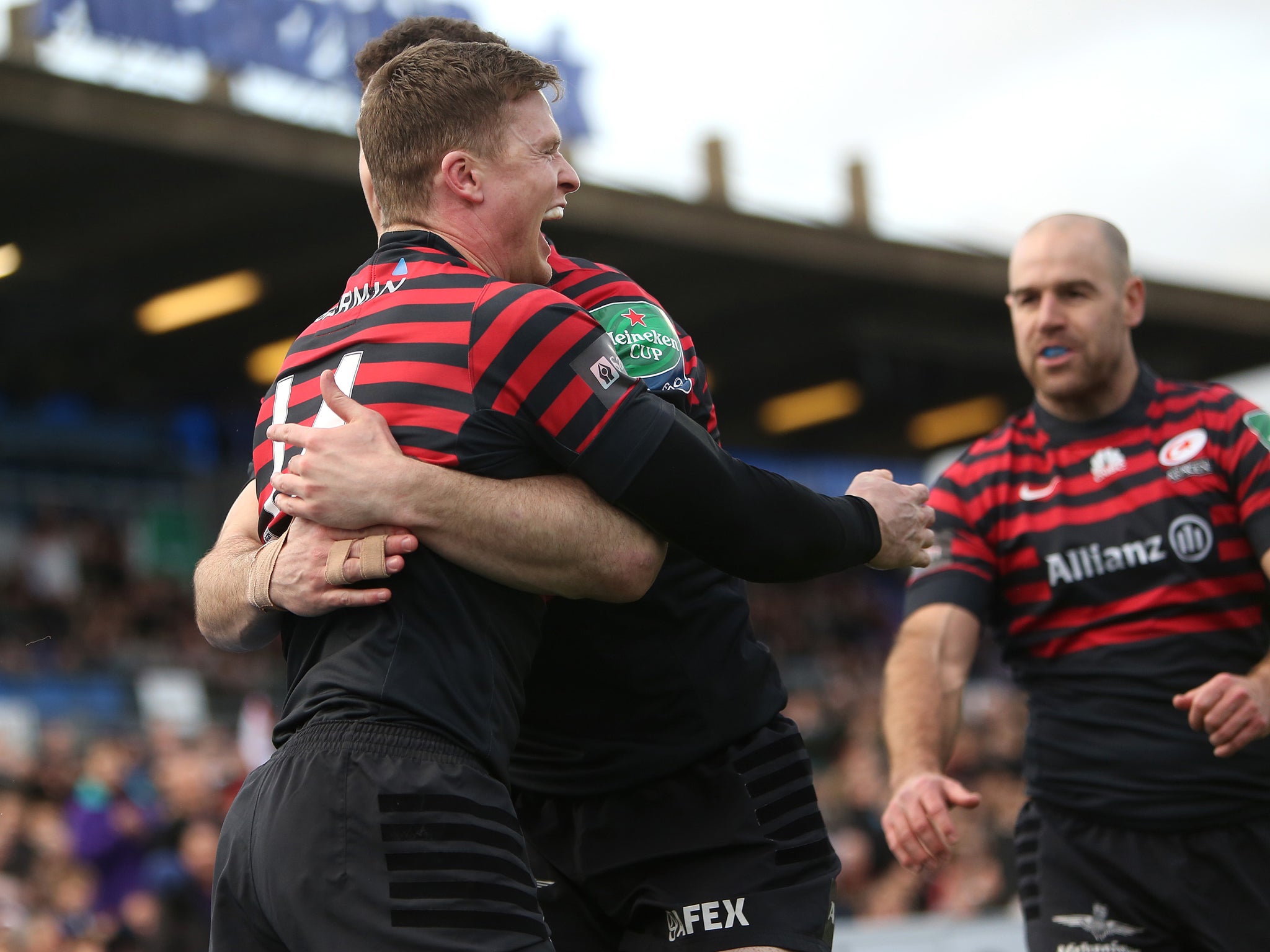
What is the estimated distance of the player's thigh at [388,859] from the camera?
6.98ft

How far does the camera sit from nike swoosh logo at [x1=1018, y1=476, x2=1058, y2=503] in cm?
420

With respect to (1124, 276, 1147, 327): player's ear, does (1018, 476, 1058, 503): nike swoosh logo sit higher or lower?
lower

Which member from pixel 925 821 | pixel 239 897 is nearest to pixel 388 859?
pixel 239 897

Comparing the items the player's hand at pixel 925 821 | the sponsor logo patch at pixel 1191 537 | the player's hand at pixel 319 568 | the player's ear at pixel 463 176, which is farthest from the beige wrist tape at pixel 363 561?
the sponsor logo patch at pixel 1191 537

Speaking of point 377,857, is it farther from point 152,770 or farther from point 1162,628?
point 152,770

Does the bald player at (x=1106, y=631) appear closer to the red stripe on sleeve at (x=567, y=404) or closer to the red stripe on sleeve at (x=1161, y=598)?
the red stripe on sleeve at (x=1161, y=598)

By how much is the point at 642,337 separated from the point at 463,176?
1.57ft

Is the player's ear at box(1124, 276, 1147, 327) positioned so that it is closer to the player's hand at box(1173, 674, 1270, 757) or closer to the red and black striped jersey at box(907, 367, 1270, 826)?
the red and black striped jersey at box(907, 367, 1270, 826)

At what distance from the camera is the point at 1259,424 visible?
3.97 metres

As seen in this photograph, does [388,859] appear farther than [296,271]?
No

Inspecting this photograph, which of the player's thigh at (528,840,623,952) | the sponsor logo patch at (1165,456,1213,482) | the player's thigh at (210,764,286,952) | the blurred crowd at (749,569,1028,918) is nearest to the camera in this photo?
the player's thigh at (210,764,286,952)

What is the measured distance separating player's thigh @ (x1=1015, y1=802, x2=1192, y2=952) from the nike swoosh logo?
0.89 meters

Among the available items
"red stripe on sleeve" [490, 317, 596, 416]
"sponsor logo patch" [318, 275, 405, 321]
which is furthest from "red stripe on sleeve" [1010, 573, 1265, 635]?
"sponsor logo patch" [318, 275, 405, 321]

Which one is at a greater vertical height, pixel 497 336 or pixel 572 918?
pixel 497 336
